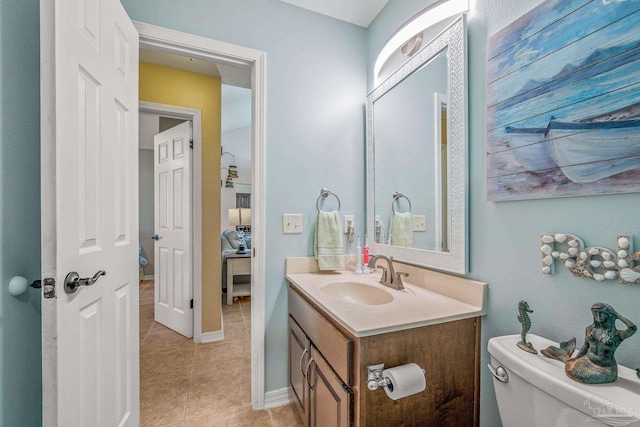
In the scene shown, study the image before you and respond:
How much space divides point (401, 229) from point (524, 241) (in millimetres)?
665

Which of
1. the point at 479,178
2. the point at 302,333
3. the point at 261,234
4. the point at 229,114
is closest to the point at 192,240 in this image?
the point at 261,234

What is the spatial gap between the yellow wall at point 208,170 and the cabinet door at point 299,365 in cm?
123

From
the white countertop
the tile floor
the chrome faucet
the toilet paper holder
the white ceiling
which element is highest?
the white ceiling

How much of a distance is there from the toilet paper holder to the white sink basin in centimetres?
52

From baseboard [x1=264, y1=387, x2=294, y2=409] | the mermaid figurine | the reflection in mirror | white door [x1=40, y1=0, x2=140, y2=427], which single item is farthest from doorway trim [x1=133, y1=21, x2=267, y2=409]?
the mermaid figurine

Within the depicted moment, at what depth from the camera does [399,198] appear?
1575 millimetres

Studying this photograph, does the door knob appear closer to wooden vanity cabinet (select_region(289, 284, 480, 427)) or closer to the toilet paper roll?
wooden vanity cabinet (select_region(289, 284, 480, 427))

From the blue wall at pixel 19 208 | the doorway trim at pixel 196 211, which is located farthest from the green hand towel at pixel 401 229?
the doorway trim at pixel 196 211

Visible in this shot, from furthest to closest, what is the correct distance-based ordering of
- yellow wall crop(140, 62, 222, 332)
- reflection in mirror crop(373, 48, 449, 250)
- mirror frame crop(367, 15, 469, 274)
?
yellow wall crop(140, 62, 222, 332) → reflection in mirror crop(373, 48, 449, 250) → mirror frame crop(367, 15, 469, 274)

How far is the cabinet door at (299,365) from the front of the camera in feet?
4.23

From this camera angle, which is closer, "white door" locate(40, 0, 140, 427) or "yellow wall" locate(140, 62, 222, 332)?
"white door" locate(40, 0, 140, 427)

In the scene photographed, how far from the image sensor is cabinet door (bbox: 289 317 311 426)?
50.8 inches

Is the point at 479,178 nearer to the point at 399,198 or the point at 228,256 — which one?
the point at 399,198

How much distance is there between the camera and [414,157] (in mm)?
1458
